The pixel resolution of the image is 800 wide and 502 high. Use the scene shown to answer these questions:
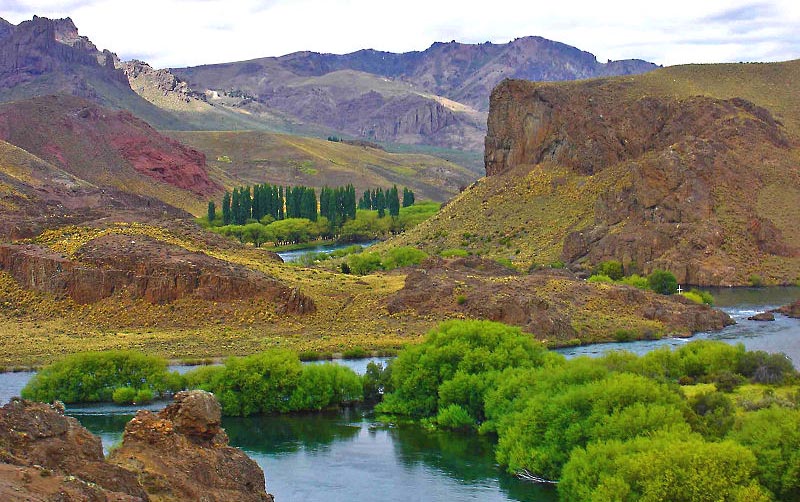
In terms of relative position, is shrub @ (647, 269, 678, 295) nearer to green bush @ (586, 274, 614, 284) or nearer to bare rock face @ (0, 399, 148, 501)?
green bush @ (586, 274, 614, 284)

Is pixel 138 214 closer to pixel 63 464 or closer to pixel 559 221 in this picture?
pixel 559 221

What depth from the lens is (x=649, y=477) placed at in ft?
161

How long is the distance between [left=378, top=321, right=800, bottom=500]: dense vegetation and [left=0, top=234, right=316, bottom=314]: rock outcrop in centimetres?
3246

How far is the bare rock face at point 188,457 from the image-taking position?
43.0 m

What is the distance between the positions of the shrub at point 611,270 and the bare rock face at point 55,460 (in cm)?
10415

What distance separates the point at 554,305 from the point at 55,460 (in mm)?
75742

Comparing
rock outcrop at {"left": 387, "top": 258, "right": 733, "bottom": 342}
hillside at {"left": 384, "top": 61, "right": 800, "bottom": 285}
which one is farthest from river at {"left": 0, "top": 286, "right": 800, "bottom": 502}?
hillside at {"left": 384, "top": 61, "right": 800, "bottom": 285}

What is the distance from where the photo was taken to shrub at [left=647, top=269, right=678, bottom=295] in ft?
438

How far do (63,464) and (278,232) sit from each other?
15824 centimetres

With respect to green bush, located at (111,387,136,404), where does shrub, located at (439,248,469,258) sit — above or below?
above

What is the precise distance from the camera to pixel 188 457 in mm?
45219

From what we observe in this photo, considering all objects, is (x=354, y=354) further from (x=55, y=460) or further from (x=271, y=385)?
(x=55, y=460)

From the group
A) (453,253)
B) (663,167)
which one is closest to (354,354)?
(453,253)

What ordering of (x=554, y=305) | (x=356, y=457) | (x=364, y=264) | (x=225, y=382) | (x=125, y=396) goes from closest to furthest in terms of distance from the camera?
1. (x=356, y=457)
2. (x=225, y=382)
3. (x=125, y=396)
4. (x=554, y=305)
5. (x=364, y=264)
